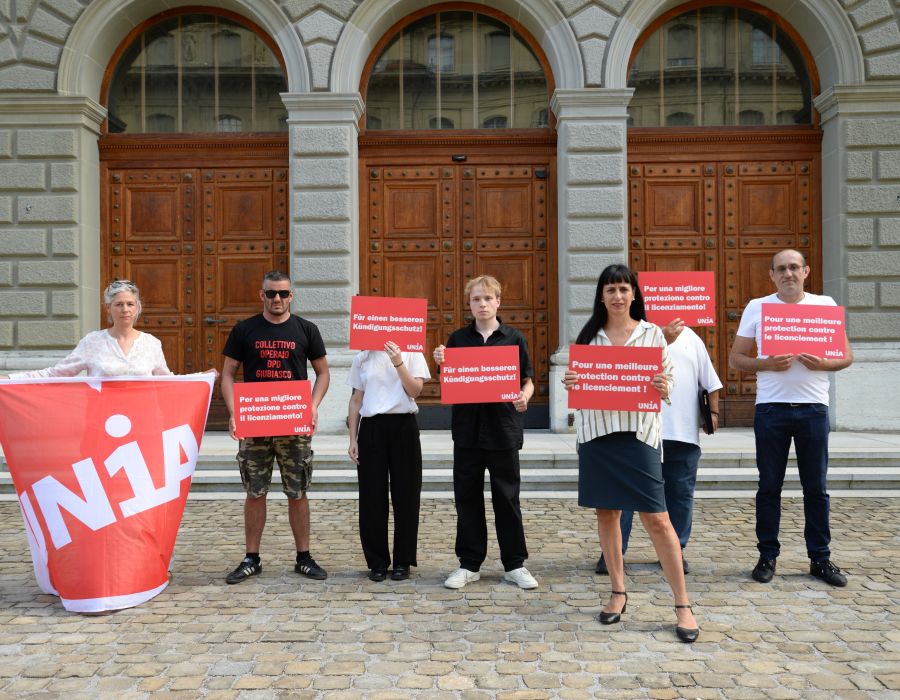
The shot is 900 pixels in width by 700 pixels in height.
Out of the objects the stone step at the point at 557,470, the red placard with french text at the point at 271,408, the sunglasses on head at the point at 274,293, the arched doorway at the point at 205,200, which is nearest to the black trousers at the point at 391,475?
the red placard with french text at the point at 271,408

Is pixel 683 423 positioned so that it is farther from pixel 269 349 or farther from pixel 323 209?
pixel 323 209

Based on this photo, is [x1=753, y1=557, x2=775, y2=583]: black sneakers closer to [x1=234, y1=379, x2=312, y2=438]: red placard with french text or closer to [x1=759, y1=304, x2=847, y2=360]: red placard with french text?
[x1=759, y1=304, x2=847, y2=360]: red placard with french text

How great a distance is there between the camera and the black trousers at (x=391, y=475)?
5207mm

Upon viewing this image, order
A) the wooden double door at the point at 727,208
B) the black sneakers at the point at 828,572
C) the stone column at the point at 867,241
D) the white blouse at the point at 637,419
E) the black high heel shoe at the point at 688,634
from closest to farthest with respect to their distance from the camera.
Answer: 1. the black high heel shoe at the point at 688,634
2. the white blouse at the point at 637,419
3. the black sneakers at the point at 828,572
4. the stone column at the point at 867,241
5. the wooden double door at the point at 727,208

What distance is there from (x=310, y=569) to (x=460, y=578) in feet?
3.35

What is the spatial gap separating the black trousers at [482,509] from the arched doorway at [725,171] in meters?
6.90

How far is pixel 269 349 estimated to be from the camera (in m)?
5.25

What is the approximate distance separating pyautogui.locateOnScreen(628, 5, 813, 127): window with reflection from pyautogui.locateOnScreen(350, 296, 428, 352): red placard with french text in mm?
7589

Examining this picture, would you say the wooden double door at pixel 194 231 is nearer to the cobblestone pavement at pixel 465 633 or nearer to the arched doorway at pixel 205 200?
the arched doorway at pixel 205 200

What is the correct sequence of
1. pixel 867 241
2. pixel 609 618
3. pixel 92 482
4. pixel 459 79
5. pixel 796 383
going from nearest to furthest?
pixel 609 618 < pixel 92 482 < pixel 796 383 < pixel 867 241 < pixel 459 79

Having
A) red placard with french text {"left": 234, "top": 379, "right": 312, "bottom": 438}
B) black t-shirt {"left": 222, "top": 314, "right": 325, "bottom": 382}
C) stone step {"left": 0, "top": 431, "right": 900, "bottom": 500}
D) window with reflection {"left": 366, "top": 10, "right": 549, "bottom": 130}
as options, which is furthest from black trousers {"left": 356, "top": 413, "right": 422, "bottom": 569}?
window with reflection {"left": 366, "top": 10, "right": 549, "bottom": 130}

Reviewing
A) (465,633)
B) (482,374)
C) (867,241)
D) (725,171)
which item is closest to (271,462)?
(482,374)

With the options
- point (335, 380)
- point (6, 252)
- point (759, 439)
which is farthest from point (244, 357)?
point (6, 252)

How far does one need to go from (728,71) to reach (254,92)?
700 centimetres
